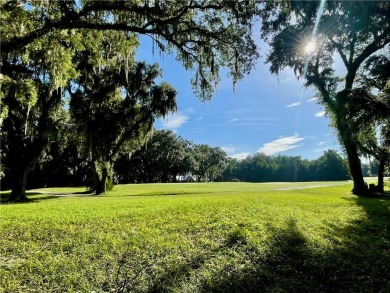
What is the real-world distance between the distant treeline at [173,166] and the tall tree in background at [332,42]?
855 cm

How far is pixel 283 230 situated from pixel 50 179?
54.0m

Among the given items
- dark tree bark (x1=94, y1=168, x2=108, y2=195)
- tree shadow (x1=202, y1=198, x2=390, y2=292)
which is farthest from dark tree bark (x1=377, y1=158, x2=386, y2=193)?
dark tree bark (x1=94, y1=168, x2=108, y2=195)

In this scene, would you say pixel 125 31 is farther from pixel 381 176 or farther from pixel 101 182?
pixel 381 176

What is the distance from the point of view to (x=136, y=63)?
23578mm

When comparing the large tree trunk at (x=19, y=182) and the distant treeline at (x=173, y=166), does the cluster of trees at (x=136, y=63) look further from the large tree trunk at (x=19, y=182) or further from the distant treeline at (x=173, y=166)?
the distant treeline at (x=173, y=166)

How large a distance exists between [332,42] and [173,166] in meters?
59.3

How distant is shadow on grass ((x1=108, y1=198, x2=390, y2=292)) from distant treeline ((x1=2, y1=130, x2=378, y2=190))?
66.1 feet

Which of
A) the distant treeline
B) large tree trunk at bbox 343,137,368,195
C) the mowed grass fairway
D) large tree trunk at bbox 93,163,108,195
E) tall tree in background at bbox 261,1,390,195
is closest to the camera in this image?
the mowed grass fairway

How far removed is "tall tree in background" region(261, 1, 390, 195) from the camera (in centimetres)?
1235

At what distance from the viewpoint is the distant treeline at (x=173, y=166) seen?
1957 inches

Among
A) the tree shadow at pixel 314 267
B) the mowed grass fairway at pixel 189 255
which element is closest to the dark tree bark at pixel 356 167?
the mowed grass fairway at pixel 189 255

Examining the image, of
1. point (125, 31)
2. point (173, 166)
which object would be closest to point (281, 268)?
point (125, 31)

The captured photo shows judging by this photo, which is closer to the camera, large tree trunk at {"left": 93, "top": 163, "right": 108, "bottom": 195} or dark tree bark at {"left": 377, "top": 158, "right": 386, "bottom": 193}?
dark tree bark at {"left": 377, "top": 158, "right": 386, "bottom": 193}

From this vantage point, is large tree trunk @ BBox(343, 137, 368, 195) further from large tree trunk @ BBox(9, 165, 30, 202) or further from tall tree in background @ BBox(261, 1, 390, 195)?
large tree trunk @ BBox(9, 165, 30, 202)
